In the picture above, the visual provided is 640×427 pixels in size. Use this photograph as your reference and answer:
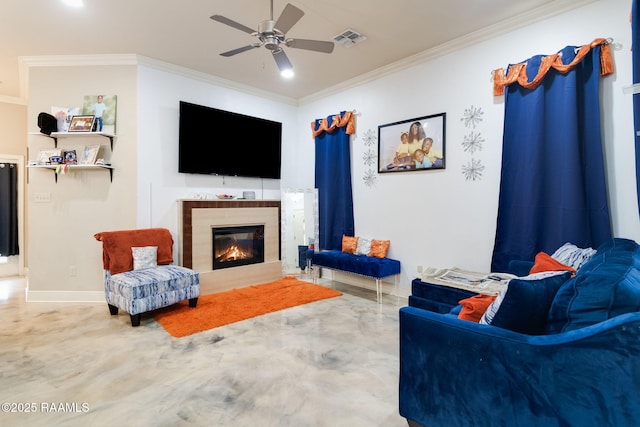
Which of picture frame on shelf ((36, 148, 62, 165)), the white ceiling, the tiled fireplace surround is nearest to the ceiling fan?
the white ceiling

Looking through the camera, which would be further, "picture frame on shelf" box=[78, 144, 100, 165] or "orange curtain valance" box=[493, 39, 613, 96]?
"picture frame on shelf" box=[78, 144, 100, 165]

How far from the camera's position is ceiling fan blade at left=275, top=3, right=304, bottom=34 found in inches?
92.8

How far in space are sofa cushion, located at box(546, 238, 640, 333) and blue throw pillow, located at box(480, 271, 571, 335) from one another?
0.03 meters

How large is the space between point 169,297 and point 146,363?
105 centimetres

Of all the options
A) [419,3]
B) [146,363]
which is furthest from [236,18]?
[146,363]

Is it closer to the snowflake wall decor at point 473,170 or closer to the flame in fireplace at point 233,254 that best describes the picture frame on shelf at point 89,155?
the flame in fireplace at point 233,254

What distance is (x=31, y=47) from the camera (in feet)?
12.6

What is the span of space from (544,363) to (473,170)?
2725 mm

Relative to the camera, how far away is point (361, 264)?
4.27 metres

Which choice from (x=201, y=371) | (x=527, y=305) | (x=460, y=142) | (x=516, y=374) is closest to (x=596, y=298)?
(x=527, y=305)

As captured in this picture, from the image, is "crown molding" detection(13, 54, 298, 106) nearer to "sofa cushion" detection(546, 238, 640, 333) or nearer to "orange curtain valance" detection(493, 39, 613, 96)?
"orange curtain valance" detection(493, 39, 613, 96)

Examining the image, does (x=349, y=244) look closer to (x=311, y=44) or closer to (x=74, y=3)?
(x=311, y=44)

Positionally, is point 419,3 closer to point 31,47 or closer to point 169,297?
point 169,297

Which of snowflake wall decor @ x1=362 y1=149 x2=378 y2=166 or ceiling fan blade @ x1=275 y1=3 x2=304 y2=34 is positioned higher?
ceiling fan blade @ x1=275 y1=3 x2=304 y2=34
